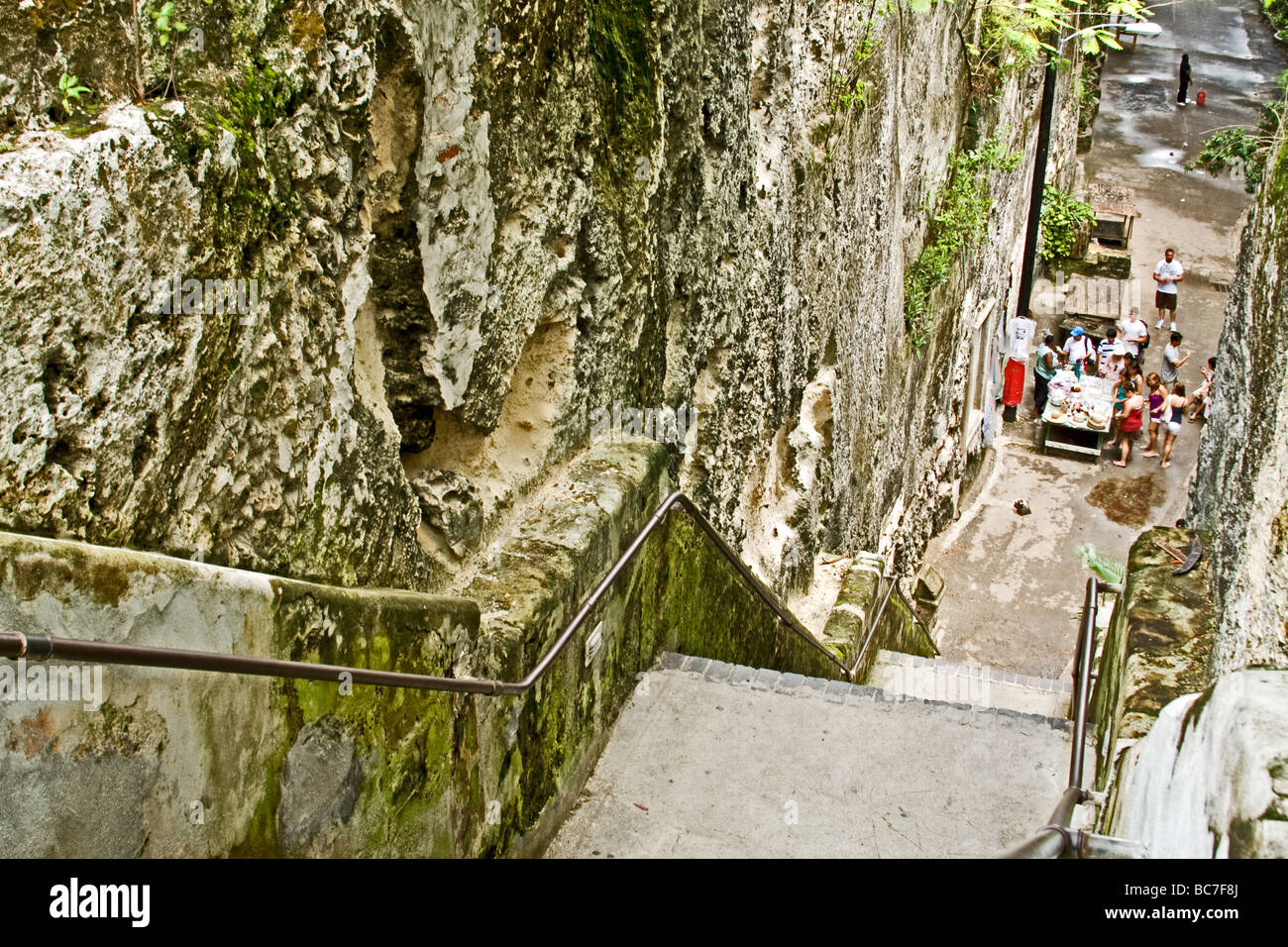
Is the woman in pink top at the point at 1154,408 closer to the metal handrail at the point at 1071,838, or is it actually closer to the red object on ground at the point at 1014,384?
the red object on ground at the point at 1014,384

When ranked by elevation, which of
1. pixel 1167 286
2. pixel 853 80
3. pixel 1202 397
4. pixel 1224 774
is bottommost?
pixel 1202 397

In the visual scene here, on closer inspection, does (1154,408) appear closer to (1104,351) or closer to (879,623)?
(1104,351)

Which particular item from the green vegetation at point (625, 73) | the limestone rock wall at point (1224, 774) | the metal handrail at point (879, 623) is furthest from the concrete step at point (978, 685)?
the limestone rock wall at point (1224, 774)

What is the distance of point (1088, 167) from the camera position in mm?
21062

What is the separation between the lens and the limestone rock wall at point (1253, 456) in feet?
11.4

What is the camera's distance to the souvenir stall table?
12.9 m

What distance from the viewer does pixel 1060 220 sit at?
16359 mm

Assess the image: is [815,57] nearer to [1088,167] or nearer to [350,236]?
[350,236]

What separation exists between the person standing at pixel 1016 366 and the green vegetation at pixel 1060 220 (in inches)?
80.4

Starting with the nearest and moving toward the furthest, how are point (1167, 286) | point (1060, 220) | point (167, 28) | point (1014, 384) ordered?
1. point (167, 28)
2. point (1014, 384)
3. point (1167, 286)
4. point (1060, 220)

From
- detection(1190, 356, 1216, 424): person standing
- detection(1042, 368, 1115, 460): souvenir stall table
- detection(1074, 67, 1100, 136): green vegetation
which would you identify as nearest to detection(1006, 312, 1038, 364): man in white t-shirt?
detection(1042, 368, 1115, 460): souvenir stall table

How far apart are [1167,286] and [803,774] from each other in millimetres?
13581

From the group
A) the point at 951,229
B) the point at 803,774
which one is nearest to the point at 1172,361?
the point at 951,229

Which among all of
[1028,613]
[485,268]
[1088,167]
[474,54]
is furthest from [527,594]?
[1088,167]
